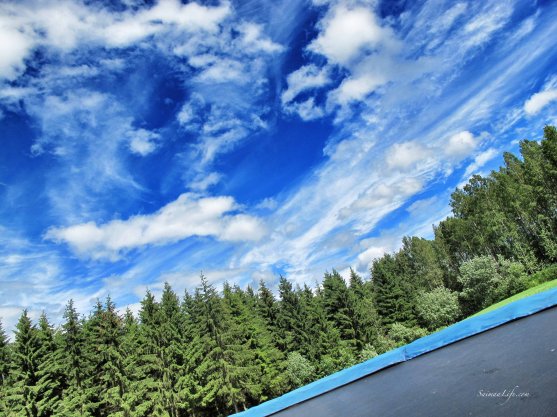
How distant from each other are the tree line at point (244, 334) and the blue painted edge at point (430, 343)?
10.2 m

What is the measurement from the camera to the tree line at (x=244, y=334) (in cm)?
2520

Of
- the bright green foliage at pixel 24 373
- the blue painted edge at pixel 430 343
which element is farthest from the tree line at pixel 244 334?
the blue painted edge at pixel 430 343

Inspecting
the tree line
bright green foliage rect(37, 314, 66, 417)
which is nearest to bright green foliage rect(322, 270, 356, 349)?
the tree line

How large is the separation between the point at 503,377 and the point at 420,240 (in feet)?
226

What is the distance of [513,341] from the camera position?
11.7 metres

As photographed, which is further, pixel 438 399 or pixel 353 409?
pixel 353 409

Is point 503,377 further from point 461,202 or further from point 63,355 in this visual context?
point 461,202

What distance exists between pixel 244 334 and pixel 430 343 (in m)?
19.8

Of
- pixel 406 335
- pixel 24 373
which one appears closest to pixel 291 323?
pixel 406 335

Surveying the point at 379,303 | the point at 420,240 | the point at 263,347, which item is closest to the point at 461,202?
the point at 420,240

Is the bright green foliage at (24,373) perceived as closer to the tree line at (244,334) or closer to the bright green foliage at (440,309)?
the tree line at (244,334)

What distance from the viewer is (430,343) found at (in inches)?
709

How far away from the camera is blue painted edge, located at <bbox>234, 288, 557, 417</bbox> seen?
1602 centimetres

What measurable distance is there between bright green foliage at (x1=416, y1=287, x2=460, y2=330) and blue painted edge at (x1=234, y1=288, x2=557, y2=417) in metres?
22.8
